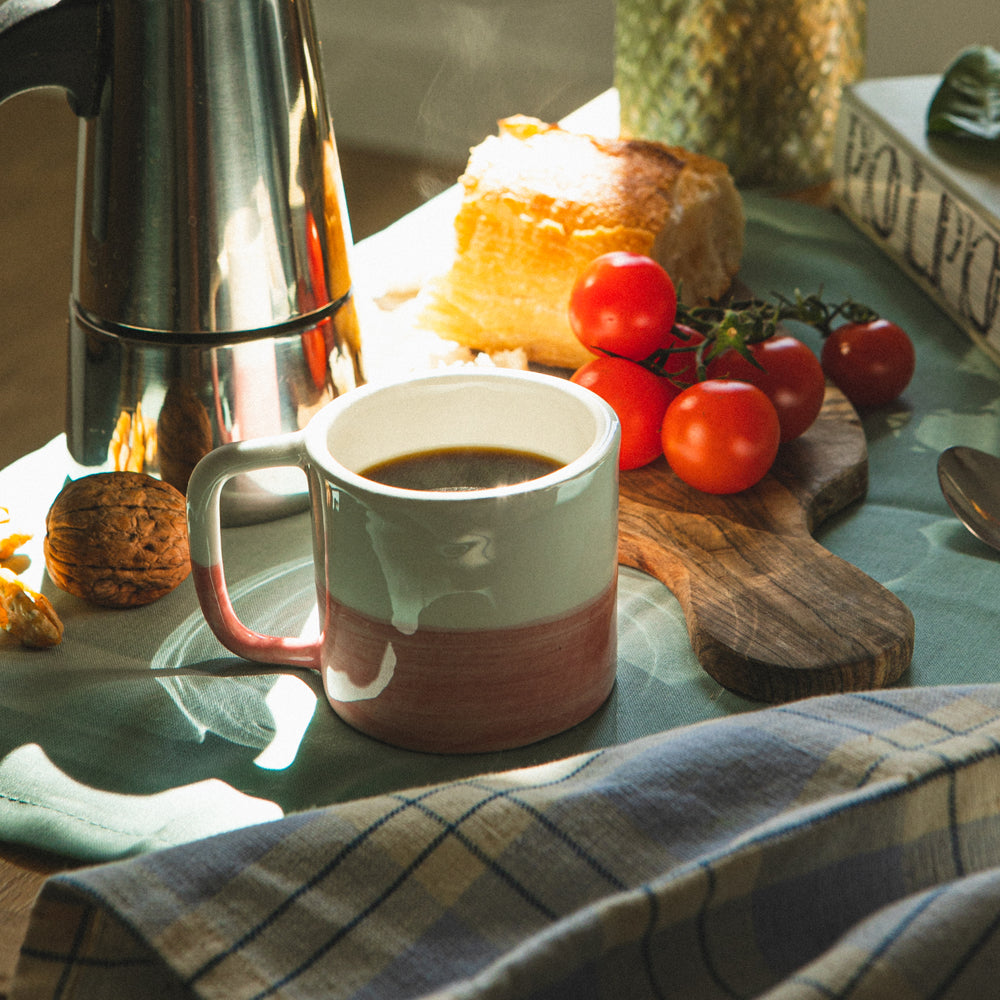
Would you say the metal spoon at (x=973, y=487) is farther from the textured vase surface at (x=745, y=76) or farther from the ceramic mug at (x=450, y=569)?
the textured vase surface at (x=745, y=76)

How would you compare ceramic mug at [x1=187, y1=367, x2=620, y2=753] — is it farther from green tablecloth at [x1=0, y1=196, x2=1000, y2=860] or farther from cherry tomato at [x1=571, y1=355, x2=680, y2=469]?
cherry tomato at [x1=571, y1=355, x2=680, y2=469]

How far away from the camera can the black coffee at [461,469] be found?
544mm

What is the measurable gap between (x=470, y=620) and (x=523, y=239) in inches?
17.6

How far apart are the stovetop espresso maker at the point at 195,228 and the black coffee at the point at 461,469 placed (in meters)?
0.15

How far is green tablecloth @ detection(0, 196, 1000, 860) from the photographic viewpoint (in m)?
0.48

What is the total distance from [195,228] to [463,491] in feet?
0.75

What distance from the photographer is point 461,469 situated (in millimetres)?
553

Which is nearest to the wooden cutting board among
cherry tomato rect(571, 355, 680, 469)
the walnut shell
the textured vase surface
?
cherry tomato rect(571, 355, 680, 469)

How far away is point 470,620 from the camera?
475mm

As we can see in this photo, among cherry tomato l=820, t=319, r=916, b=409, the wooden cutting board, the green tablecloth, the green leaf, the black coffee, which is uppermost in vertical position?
the green leaf

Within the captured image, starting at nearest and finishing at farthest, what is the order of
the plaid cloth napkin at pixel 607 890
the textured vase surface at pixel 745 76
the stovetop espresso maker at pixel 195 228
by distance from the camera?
the plaid cloth napkin at pixel 607 890 → the stovetop espresso maker at pixel 195 228 → the textured vase surface at pixel 745 76

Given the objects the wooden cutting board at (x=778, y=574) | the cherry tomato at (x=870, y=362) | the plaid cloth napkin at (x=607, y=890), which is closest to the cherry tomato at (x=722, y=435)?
the wooden cutting board at (x=778, y=574)

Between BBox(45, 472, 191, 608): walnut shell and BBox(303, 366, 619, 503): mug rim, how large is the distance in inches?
5.6

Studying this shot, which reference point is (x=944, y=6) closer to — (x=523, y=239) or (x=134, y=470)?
(x=523, y=239)
